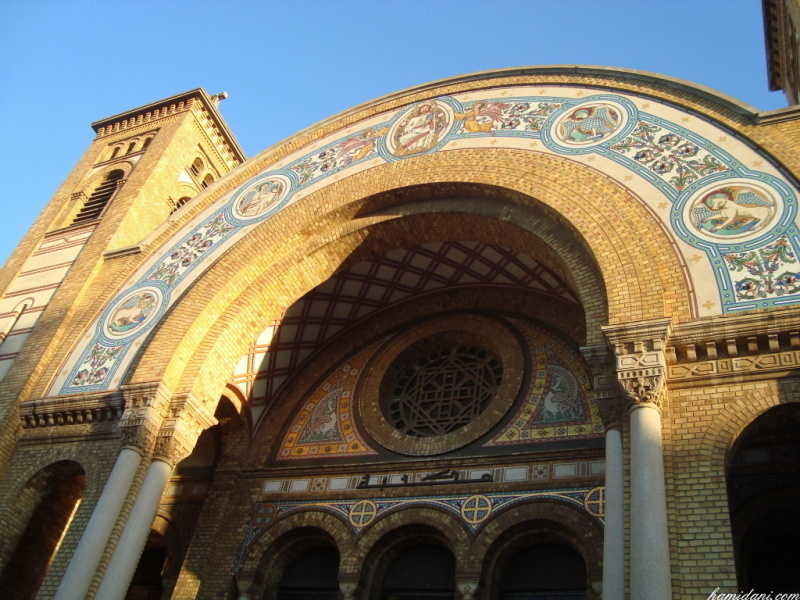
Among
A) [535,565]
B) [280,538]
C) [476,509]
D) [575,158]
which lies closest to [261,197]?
[575,158]

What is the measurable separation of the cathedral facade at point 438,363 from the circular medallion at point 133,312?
0.06m

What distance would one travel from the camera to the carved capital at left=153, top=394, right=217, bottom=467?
10.5 metres

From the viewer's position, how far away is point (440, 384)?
13.5 metres

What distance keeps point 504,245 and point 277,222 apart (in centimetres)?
403

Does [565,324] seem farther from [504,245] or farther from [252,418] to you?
[252,418]

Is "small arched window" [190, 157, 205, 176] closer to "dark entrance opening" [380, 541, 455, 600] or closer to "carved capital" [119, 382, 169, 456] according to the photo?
"carved capital" [119, 382, 169, 456]

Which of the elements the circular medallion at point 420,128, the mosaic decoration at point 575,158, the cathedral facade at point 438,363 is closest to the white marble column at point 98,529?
the cathedral facade at point 438,363

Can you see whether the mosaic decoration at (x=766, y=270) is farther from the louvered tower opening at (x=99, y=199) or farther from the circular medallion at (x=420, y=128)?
the louvered tower opening at (x=99, y=199)

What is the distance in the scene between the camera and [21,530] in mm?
11031

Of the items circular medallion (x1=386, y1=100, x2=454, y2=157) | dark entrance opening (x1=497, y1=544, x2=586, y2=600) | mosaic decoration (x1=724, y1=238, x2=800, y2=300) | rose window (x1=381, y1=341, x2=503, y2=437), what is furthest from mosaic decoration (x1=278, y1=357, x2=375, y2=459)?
mosaic decoration (x1=724, y1=238, x2=800, y2=300)

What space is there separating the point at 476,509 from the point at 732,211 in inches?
227

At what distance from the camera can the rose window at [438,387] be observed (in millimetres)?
12914

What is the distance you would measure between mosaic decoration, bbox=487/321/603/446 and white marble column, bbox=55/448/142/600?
5.67 meters

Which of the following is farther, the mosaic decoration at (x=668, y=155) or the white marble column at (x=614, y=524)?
the mosaic decoration at (x=668, y=155)
